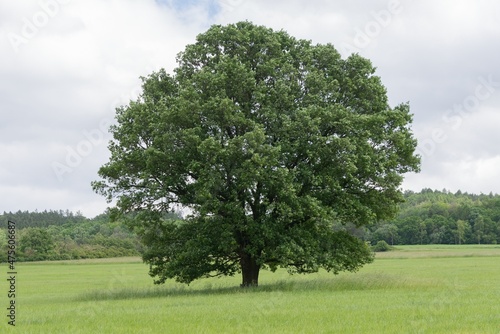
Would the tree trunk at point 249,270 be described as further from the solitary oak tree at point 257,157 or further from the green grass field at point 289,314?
the green grass field at point 289,314

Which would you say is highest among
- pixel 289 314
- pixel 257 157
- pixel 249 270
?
pixel 257 157

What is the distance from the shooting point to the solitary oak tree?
3481 centimetres

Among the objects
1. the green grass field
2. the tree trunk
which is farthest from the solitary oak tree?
the green grass field

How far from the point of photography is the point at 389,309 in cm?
2572

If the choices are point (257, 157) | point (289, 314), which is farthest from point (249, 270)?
point (289, 314)

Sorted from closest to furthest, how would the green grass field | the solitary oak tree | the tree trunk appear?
the green grass field → the solitary oak tree → the tree trunk

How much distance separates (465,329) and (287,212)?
52.3 feet

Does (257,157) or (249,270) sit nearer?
(257,157)

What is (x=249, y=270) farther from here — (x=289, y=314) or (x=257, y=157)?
(x=289, y=314)

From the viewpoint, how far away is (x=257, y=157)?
32375 millimetres

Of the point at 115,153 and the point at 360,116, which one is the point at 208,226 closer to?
the point at 115,153

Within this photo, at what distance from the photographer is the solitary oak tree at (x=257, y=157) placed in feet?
114

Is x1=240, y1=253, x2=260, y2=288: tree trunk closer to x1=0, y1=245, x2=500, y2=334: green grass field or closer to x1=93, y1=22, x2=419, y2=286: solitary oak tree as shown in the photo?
x1=93, y1=22, x2=419, y2=286: solitary oak tree

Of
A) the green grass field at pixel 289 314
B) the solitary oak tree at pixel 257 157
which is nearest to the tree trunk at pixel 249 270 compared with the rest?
the solitary oak tree at pixel 257 157
